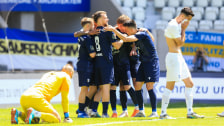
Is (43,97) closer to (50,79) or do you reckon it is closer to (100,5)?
(50,79)

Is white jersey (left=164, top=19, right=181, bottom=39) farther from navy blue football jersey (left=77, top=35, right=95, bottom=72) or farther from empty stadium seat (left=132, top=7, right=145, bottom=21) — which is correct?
empty stadium seat (left=132, top=7, right=145, bottom=21)

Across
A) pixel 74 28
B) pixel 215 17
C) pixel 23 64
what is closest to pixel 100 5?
pixel 74 28

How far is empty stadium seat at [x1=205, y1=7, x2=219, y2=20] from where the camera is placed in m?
23.4

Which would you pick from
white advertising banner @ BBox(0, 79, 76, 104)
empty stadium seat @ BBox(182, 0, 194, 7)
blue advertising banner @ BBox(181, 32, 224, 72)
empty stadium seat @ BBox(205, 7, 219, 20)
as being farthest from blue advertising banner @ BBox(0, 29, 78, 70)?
empty stadium seat @ BBox(205, 7, 219, 20)

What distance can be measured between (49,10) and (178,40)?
489 inches

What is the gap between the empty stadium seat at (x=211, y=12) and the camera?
2341 cm

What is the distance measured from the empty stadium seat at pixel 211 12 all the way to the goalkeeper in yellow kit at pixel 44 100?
15.7 metres

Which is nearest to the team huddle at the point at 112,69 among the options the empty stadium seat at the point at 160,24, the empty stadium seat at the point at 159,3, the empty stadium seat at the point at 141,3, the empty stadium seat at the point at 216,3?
the empty stadium seat at the point at 160,24

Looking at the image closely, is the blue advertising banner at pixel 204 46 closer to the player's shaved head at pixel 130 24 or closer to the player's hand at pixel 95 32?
the player's shaved head at pixel 130 24

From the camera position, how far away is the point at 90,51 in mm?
9742

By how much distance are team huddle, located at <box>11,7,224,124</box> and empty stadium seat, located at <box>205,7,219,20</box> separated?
13.6 m

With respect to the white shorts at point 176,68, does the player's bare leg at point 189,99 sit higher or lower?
lower

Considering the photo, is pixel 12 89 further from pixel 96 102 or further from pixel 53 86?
pixel 53 86

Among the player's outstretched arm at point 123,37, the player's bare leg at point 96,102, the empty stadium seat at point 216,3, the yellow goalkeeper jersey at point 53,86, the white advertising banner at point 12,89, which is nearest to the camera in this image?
the yellow goalkeeper jersey at point 53,86
